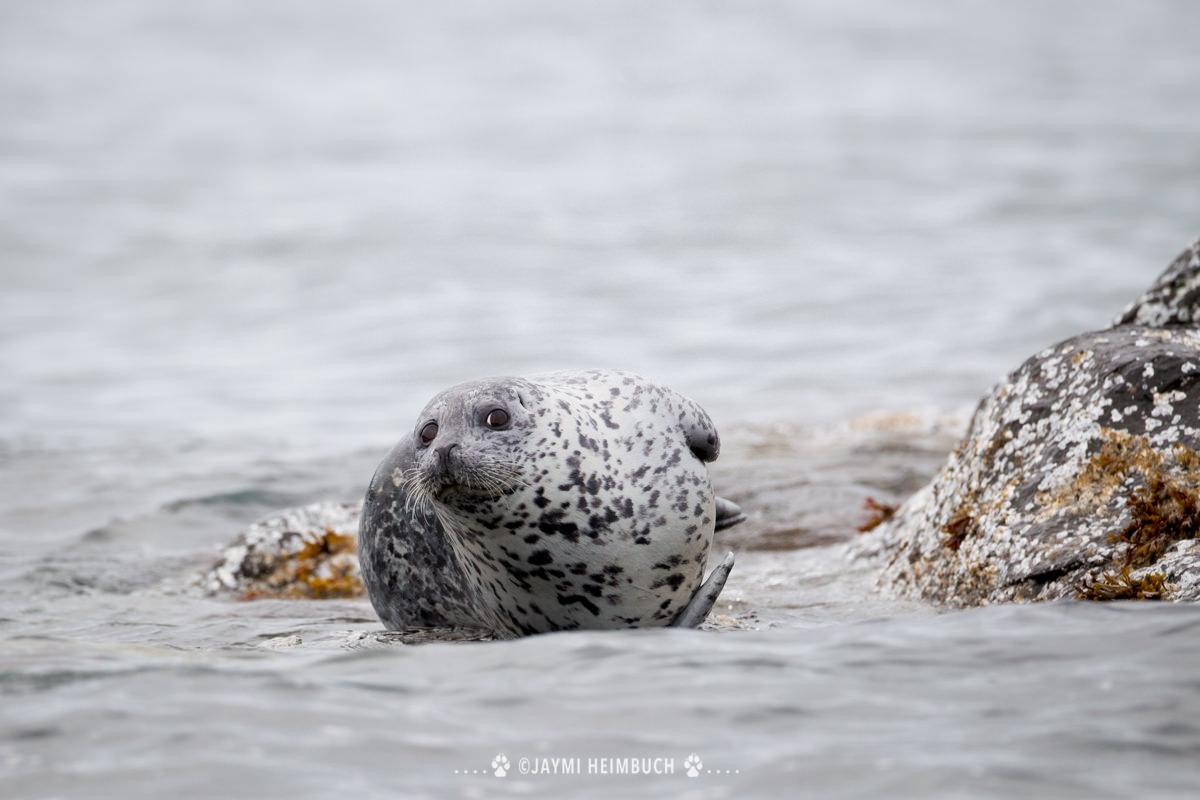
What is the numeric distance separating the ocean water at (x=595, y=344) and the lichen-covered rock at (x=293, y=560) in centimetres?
35

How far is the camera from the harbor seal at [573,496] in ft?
14.5

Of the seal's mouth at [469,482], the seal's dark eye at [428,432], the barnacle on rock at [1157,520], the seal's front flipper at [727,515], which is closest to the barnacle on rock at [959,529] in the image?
the barnacle on rock at [1157,520]

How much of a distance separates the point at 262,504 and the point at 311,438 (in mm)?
3069

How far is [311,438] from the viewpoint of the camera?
13.0 metres

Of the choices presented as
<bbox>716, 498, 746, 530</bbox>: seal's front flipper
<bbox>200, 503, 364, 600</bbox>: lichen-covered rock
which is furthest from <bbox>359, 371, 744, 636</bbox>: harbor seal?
<bbox>200, 503, 364, 600</bbox>: lichen-covered rock

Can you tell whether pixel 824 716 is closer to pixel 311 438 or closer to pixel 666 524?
pixel 666 524

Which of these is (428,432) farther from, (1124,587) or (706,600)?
(1124,587)

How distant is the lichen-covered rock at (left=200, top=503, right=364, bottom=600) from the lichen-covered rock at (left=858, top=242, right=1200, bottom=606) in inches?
123

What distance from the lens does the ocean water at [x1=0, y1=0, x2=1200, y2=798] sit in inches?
119

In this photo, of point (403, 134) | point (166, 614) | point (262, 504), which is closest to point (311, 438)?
point (262, 504)

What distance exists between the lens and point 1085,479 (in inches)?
199

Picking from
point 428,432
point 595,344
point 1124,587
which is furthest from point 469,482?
point 595,344

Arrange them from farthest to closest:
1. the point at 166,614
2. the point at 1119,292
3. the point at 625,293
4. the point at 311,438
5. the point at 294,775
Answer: the point at 625,293 < the point at 1119,292 < the point at 311,438 < the point at 166,614 < the point at 294,775

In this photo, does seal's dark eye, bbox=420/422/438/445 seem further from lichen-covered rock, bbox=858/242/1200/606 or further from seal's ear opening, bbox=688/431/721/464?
lichen-covered rock, bbox=858/242/1200/606
